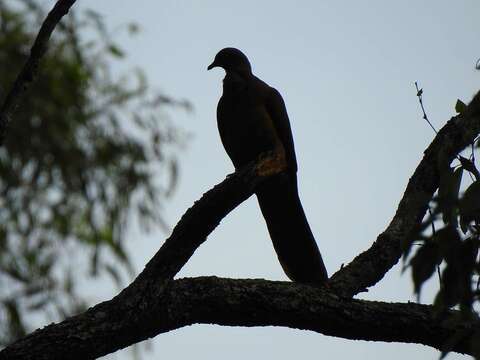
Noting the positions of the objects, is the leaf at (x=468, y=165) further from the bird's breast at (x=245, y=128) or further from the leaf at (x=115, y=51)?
the leaf at (x=115, y=51)

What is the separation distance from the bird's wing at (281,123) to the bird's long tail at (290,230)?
0.51ft

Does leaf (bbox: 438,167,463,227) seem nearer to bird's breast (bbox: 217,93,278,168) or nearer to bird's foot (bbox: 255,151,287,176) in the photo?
bird's foot (bbox: 255,151,287,176)

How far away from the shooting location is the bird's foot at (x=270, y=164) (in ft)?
9.77

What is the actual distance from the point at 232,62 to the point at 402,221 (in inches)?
74.0

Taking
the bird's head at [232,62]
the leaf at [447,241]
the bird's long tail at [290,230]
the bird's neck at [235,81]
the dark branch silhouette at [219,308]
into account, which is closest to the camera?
the leaf at [447,241]

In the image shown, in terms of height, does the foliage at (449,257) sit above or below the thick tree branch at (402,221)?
below

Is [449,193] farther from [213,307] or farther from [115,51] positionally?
[115,51]

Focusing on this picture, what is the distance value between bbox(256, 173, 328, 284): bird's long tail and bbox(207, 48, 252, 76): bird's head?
816 millimetres

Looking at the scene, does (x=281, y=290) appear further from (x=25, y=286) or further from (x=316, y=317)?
(x=25, y=286)

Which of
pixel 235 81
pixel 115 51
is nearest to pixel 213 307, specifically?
pixel 235 81

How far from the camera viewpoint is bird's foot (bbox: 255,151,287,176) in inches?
117

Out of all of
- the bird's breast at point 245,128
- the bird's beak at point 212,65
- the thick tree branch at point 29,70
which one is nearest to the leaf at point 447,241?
the thick tree branch at point 29,70

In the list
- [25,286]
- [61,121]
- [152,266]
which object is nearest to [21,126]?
[61,121]

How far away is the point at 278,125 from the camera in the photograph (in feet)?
14.1
